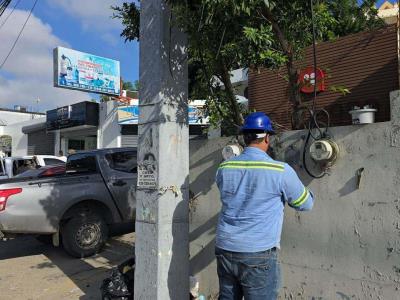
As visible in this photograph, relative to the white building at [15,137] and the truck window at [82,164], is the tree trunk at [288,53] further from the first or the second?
the white building at [15,137]

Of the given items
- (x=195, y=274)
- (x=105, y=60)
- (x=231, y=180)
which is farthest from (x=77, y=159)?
(x=105, y=60)

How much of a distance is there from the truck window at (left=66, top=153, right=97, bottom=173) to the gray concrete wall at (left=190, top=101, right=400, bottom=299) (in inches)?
206

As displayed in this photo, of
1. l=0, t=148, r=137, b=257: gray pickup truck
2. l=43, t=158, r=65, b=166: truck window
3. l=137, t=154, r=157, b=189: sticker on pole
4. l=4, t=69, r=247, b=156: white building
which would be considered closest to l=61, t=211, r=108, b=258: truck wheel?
l=0, t=148, r=137, b=257: gray pickup truck

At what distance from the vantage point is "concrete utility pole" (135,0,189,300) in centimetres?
449

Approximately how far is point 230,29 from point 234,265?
2179 mm

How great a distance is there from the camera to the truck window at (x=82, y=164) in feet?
29.2

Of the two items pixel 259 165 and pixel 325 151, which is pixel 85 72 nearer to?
pixel 325 151

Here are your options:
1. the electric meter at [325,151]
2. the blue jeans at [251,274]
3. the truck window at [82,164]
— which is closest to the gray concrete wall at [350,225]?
the electric meter at [325,151]

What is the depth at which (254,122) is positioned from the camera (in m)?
3.35

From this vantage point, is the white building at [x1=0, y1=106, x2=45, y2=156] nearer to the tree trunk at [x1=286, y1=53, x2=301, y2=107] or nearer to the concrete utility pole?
the concrete utility pole

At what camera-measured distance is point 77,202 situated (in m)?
8.12

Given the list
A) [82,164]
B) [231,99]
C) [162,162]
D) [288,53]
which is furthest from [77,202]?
[288,53]

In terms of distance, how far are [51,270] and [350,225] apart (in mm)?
5313

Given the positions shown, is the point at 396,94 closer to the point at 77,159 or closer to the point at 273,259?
the point at 273,259
